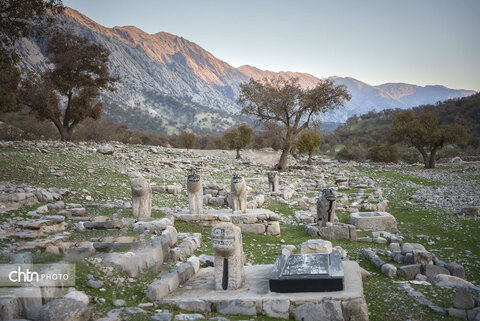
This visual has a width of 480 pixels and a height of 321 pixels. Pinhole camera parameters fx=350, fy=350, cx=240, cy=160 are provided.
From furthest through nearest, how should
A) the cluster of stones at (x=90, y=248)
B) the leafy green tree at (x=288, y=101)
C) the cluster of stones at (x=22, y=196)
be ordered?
the leafy green tree at (x=288, y=101) → the cluster of stones at (x=22, y=196) → the cluster of stones at (x=90, y=248)

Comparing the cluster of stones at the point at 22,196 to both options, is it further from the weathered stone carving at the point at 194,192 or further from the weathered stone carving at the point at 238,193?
the weathered stone carving at the point at 238,193

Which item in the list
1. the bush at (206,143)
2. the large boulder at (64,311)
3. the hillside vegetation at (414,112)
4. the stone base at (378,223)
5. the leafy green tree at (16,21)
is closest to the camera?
the large boulder at (64,311)

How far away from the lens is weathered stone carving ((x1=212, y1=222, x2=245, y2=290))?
6566 millimetres

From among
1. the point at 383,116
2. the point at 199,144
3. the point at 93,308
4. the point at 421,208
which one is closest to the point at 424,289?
the point at 93,308

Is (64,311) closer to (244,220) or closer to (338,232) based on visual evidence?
(244,220)

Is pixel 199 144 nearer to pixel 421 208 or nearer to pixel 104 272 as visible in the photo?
pixel 421 208

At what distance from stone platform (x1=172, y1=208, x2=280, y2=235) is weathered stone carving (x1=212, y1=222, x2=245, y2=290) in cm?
541

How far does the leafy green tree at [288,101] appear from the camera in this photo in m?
32.0

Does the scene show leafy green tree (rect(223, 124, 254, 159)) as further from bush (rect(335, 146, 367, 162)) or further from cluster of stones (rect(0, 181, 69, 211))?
cluster of stones (rect(0, 181, 69, 211))

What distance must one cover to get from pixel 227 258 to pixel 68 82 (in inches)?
1049

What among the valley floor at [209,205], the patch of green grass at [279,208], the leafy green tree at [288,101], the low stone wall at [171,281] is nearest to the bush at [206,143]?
the leafy green tree at [288,101]

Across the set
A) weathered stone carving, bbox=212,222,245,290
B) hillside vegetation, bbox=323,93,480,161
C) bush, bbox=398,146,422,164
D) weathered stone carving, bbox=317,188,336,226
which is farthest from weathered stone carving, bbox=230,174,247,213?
bush, bbox=398,146,422,164

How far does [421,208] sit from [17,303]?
16384 millimetres

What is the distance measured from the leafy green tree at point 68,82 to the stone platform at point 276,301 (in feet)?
83.4
